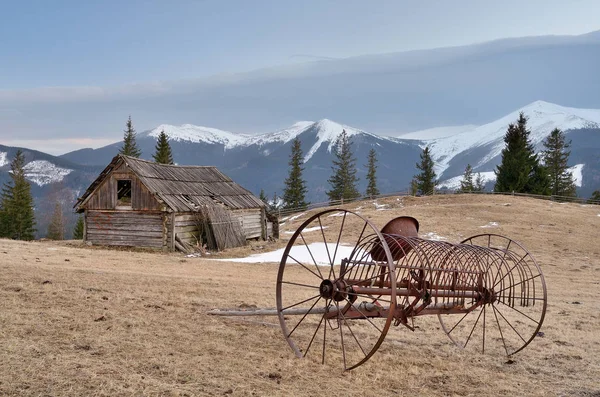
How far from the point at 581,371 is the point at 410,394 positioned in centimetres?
390

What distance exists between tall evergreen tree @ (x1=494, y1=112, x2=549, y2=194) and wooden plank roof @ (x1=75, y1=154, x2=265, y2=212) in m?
38.7

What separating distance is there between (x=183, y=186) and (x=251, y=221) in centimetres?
599

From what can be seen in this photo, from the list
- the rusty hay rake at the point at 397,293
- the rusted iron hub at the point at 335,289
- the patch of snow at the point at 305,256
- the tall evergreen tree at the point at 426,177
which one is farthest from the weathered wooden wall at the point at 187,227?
the tall evergreen tree at the point at 426,177

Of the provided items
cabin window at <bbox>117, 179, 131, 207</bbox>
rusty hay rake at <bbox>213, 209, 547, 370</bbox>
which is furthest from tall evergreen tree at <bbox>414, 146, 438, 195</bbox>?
rusty hay rake at <bbox>213, 209, 547, 370</bbox>

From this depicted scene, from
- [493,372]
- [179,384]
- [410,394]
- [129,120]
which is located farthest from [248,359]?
[129,120]

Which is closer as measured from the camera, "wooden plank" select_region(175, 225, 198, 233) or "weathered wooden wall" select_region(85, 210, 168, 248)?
"weathered wooden wall" select_region(85, 210, 168, 248)

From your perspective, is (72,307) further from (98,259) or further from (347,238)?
(347,238)

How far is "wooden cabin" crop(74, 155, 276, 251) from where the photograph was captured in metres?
29.8

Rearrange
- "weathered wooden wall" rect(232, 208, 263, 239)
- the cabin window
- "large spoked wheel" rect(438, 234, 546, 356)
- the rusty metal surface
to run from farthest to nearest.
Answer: "weathered wooden wall" rect(232, 208, 263, 239), the cabin window, "large spoked wheel" rect(438, 234, 546, 356), the rusty metal surface

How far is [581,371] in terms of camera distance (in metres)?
9.25

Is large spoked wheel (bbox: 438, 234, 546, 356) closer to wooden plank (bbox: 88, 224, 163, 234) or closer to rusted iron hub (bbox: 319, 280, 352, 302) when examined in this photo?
rusted iron hub (bbox: 319, 280, 352, 302)

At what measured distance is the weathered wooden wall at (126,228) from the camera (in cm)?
2983

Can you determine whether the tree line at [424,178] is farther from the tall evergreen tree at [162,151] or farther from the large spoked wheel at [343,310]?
the large spoked wheel at [343,310]

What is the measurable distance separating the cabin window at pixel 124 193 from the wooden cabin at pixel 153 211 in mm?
73
